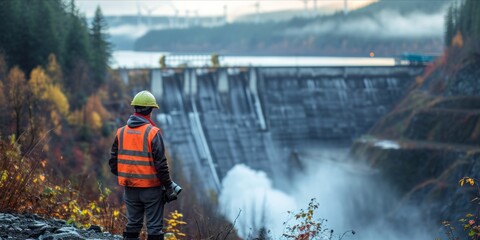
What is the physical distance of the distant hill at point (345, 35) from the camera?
153 meters

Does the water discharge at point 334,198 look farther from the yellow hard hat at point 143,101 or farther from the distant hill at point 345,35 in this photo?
the distant hill at point 345,35

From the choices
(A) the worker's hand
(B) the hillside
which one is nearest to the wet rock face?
(A) the worker's hand

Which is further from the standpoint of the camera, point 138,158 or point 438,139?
point 438,139

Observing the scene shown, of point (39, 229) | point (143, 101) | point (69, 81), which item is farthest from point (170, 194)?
point (69, 81)

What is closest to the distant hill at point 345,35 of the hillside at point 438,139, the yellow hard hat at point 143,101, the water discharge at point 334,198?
the hillside at point 438,139

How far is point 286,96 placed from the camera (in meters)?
67.8

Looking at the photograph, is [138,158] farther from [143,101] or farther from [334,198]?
[334,198]

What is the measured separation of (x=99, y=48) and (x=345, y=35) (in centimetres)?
11122

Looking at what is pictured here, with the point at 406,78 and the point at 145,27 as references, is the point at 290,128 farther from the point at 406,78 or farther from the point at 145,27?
the point at 145,27

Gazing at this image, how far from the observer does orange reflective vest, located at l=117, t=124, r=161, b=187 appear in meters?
11.0

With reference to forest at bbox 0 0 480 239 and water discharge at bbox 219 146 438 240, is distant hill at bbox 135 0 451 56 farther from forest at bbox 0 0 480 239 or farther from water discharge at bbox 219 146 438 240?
water discharge at bbox 219 146 438 240

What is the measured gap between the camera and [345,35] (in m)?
169

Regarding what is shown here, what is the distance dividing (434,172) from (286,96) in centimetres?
2047

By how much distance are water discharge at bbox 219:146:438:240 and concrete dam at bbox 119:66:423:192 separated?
1602mm
